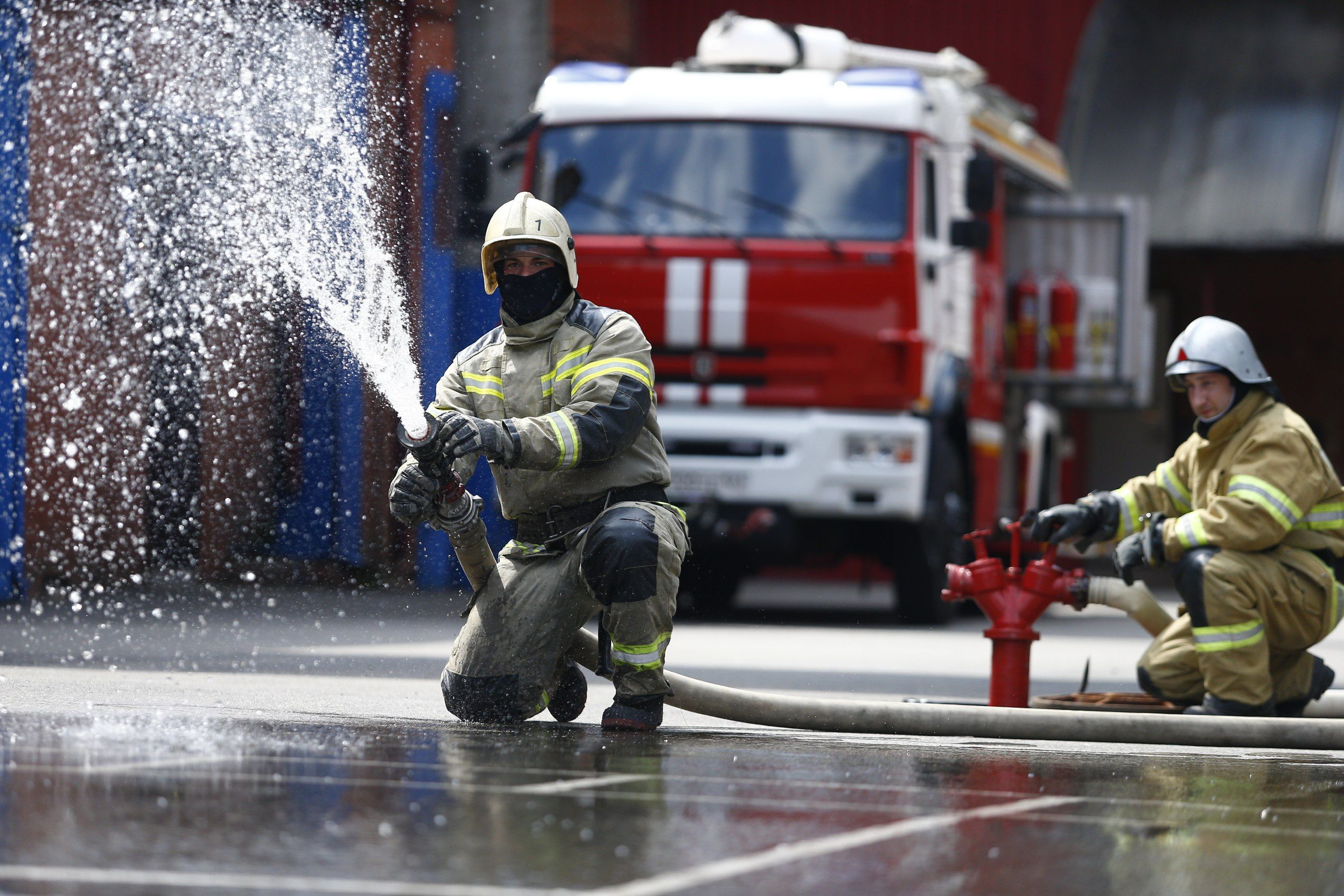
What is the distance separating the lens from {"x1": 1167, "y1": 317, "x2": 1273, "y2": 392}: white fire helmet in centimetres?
696

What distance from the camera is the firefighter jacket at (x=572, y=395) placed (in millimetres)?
6211

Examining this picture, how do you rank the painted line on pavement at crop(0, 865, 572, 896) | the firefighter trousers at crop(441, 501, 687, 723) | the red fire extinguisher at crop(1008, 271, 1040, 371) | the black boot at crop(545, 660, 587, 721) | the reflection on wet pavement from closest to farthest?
the painted line on pavement at crop(0, 865, 572, 896), the reflection on wet pavement, the firefighter trousers at crop(441, 501, 687, 723), the black boot at crop(545, 660, 587, 721), the red fire extinguisher at crop(1008, 271, 1040, 371)

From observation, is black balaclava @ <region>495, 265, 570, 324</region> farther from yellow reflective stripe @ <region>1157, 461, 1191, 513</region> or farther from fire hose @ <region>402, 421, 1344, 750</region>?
yellow reflective stripe @ <region>1157, 461, 1191, 513</region>

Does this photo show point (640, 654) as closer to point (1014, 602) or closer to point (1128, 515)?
point (1014, 602)

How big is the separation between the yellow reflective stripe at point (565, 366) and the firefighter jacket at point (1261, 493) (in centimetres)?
195

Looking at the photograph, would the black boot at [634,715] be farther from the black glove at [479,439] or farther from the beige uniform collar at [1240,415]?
the beige uniform collar at [1240,415]

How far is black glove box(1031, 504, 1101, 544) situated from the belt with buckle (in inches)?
49.8

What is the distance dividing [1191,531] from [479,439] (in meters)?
2.34

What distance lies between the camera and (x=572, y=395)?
6.31 metres

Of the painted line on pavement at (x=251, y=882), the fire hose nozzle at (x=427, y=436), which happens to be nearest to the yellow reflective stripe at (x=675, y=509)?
the fire hose nozzle at (x=427, y=436)

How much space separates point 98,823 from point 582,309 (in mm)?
2661

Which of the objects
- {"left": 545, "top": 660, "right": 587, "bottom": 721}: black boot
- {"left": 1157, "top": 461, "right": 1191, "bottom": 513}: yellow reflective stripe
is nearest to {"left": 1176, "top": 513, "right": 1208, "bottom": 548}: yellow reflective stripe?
{"left": 1157, "top": 461, "right": 1191, "bottom": 513}: yellow reflective stripe

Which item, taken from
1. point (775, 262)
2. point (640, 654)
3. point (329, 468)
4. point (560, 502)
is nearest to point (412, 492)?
point (560, 502)

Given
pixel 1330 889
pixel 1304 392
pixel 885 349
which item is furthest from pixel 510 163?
pixel 1304 392
